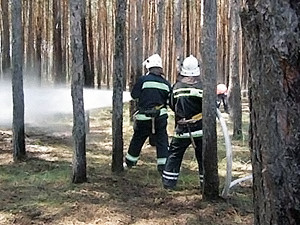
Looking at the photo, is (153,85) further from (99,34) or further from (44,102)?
(99,34)

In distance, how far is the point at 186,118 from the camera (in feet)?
20.1

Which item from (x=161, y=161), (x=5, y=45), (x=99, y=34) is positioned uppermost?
(x=99, y=34)

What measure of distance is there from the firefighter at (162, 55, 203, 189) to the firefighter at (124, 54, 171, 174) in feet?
2.56

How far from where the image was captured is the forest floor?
5.14 meters

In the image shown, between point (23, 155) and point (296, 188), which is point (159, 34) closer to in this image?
point (23, 155)

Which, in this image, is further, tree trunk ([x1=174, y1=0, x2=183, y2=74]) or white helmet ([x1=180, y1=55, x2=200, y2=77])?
tree trunk ([x1=174, y1=0, x2=183, y2=74])

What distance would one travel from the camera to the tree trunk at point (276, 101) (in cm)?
150

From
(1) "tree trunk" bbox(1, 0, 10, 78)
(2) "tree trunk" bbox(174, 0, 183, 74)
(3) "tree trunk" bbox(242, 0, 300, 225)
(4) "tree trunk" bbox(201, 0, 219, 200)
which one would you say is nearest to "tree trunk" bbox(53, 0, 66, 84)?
(1) "tree trunk" bbox(1, 0, 10, 78)

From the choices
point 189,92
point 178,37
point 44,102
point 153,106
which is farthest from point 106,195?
point 44,102

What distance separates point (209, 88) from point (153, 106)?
192 centimetres

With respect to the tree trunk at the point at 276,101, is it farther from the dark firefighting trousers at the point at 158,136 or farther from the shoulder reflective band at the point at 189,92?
the dark firefighting trousers at the point at 158,136

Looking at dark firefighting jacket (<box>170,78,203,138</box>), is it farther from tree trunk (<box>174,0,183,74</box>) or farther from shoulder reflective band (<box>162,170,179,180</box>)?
tree trunk (<box>174,0,183,74</box>)

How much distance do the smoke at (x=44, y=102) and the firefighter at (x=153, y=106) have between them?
228 inches

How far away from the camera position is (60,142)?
9.78 m
